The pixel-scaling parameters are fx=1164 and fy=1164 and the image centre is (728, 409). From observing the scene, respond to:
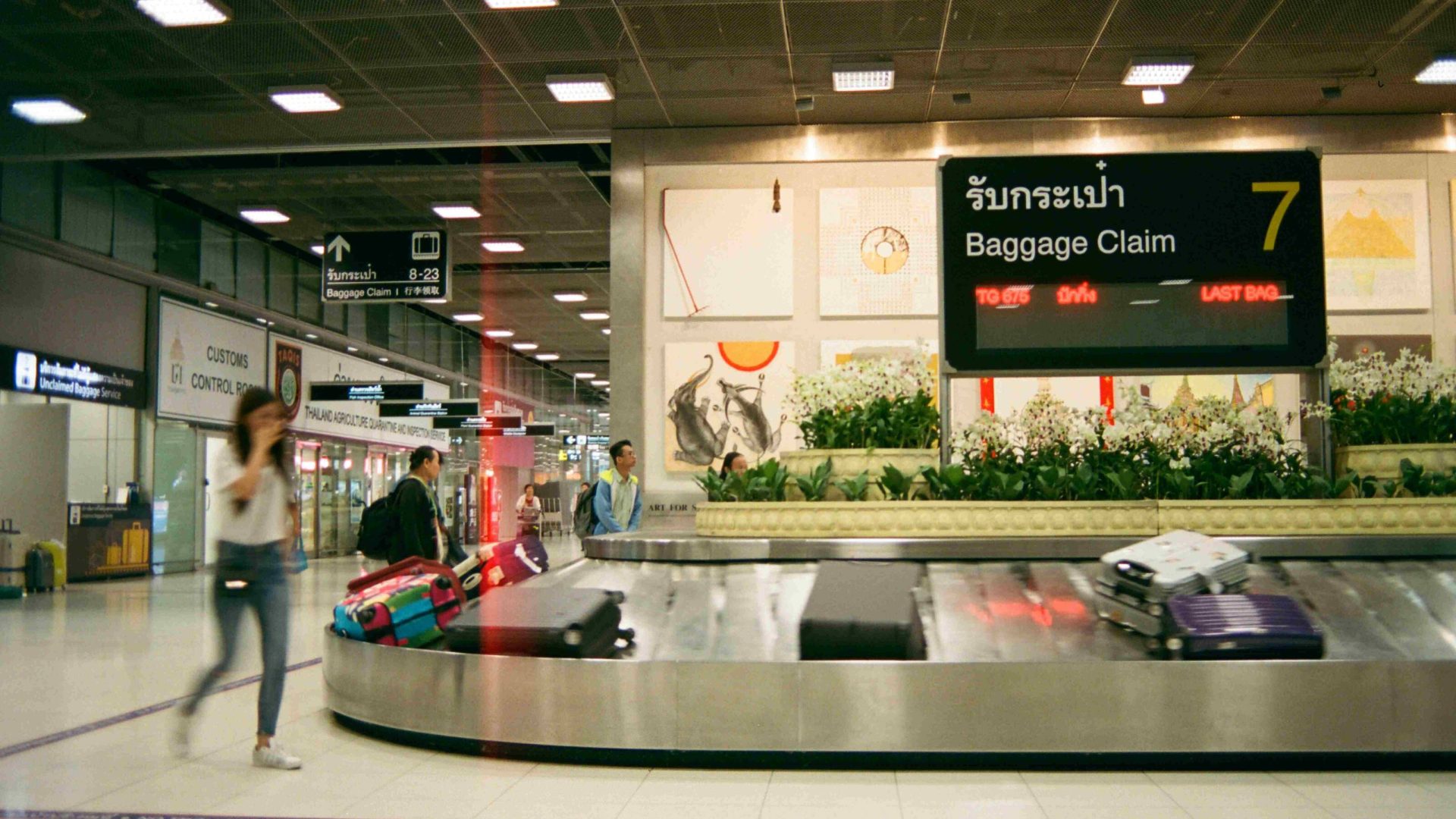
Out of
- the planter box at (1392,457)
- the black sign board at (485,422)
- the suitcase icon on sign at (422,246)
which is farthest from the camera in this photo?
the black sign board at (485,422)

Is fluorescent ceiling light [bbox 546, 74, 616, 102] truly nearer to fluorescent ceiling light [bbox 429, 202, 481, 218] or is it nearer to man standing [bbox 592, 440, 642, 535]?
man standing [bbox 592, 440, 642, 535]

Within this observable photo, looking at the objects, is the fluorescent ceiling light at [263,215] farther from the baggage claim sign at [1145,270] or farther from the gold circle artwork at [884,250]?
the baggage claim sign at [1145,270]

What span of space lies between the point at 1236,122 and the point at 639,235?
672cm

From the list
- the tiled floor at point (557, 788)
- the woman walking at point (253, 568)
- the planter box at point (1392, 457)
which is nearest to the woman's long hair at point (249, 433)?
the woman walking at point (253, 568)

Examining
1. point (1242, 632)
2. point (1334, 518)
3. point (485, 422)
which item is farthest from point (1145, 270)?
point (485, 422)

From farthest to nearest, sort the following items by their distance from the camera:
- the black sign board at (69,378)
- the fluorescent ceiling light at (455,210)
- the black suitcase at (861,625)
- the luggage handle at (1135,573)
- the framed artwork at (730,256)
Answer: the fluorescent ceiling light at (455,210) < the black sign board at (69,378) < the framed artwork at (730,256) < the luggage handle at (1135,573) < the black suitcase at (861,625)

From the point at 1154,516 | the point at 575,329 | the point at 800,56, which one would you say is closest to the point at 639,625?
the point at 1154,516

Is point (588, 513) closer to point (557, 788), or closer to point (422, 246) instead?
point (557, 788)

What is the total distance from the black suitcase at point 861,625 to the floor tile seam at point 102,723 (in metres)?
2.53

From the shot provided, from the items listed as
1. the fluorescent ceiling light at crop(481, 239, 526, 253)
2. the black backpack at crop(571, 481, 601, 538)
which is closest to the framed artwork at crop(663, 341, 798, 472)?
the black backpack at crop(571, 481, 601, 538)

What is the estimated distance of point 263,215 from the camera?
18.2m

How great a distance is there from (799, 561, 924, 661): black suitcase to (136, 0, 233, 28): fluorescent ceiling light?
25.6 feet

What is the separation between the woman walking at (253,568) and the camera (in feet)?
16.3

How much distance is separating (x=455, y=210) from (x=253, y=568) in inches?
535
